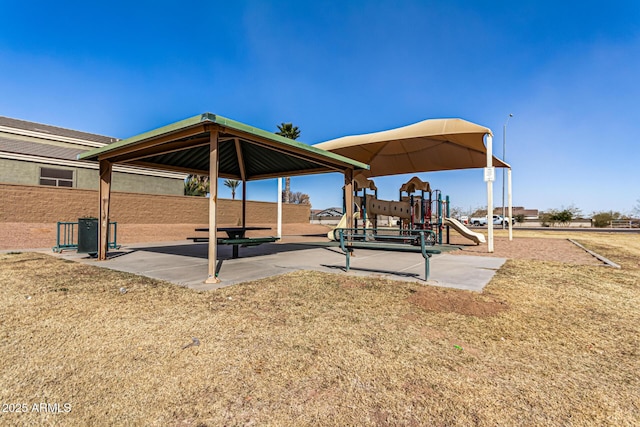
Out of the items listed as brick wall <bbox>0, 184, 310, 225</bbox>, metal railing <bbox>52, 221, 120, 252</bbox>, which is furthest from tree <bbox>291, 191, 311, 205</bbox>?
metal railing <bbox>52, 221, 120, 252</bbox>

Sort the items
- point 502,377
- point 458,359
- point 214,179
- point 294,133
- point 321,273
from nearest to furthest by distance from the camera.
Answer: point 502,377 < point 458,359 < point 214,179 < point 321,273 < point 294,133

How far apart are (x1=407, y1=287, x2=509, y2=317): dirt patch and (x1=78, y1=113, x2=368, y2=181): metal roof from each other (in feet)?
14.5

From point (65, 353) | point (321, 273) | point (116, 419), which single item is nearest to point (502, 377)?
point (116, 419)

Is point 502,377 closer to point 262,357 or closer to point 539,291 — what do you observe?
point 262,357

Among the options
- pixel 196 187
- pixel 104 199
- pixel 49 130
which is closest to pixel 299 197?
pixel 196 187

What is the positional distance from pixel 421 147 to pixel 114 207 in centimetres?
1884

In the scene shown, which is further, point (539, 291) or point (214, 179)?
point (214, 179)

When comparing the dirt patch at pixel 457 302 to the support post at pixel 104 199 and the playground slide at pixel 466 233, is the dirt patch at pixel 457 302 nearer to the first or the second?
the support post at pixel 104 199

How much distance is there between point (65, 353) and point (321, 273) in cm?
456

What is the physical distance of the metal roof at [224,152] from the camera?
243 inches

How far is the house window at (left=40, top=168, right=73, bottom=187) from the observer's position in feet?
70.2

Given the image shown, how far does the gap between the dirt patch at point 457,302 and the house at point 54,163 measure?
19.5m

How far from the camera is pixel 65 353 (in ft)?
9.53

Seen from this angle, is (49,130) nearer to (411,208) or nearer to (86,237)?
(86,237)
